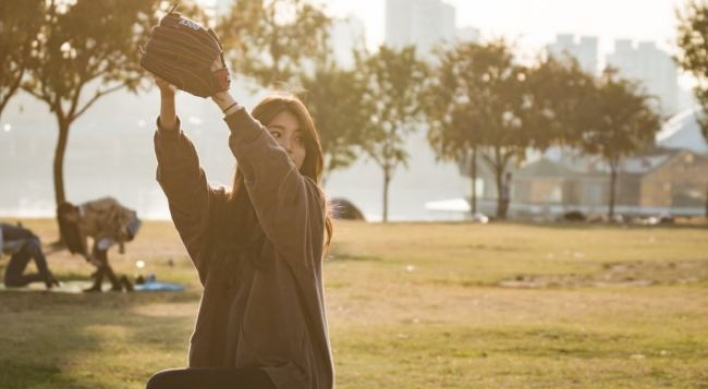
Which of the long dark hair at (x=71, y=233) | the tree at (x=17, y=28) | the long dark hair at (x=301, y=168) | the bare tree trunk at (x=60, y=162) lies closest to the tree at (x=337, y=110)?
the bare tree trunk at (x=60, y=162)

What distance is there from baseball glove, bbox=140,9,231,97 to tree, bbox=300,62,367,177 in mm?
77028

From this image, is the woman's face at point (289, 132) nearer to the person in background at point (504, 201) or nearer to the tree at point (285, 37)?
the tree at point (285, 37)

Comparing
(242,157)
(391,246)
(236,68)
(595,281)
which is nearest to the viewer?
(242,157)

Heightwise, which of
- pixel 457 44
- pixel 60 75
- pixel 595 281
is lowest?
pixel 595 281

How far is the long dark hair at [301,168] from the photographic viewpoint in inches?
229

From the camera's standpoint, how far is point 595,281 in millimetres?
30406

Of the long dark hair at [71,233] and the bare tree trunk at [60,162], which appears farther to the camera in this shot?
the bare tree trunk at [60,162]

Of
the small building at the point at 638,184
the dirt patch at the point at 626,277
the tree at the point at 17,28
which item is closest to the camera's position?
the dirt patch at the point at 626,277

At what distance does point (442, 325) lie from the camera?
19.2m

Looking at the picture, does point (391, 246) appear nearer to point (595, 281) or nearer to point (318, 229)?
point (595, 281)

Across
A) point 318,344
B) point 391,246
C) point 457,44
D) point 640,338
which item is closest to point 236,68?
point 457,44

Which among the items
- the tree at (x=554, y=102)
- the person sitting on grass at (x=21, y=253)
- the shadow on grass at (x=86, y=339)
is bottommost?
the shadow on grass at (x=86, y=339)

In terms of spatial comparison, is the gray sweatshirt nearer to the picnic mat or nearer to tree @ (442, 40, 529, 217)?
the picnic mat

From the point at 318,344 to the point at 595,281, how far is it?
82.7 feet
